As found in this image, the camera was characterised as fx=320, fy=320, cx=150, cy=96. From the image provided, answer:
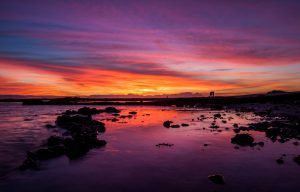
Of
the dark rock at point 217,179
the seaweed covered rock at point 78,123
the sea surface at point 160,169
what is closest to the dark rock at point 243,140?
the sea surface at point 160,169

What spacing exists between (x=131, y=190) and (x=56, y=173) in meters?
5.10

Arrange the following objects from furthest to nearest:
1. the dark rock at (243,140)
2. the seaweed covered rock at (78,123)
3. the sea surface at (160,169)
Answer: the seaweed covered rock at (78,123)
the dark rock at (243,140)
the sea surface at (160,169)

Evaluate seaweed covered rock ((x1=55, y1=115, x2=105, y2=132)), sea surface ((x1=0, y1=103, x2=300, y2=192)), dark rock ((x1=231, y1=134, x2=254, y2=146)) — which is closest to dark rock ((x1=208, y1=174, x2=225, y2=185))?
sea surface ((x1=0, y1=103, x2=300, y2=192))

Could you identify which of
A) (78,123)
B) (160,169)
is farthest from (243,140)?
(78,123)

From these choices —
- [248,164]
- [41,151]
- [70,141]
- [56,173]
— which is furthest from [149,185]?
[70,141]

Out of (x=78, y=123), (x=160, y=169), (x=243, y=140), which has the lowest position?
(x=160, y=169)

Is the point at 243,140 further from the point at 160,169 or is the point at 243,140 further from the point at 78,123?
the point at 78,123

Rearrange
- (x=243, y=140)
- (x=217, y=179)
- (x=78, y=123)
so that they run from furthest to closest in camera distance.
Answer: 1. (x=78, y=123)
2. (x=243, y=140)
3. (x=217, y=179)

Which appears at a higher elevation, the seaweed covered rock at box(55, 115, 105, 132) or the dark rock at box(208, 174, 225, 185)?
the seaweed covered rock at box(55, 115, 105, 132)

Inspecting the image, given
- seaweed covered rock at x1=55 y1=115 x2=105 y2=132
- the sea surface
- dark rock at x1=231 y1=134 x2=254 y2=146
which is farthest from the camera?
seaweed covered rock at x1=55 y1=115 x2=105 y2=132

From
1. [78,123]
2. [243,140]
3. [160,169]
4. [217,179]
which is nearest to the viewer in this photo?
[217,179]

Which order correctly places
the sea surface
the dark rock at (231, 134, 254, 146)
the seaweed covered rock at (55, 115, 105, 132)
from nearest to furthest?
the sea surface, the dark rock at (231, 134, 254, 146), the seaweed covered rock at (55, 115, 105, 132)

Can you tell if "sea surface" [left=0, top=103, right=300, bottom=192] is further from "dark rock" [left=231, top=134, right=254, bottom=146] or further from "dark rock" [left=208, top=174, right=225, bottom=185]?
"dark rock" [left=231, top=134, right=254, bottom=146]

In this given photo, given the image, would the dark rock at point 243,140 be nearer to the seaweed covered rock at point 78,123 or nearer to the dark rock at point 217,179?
the dark rock at point 217,179
